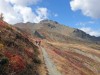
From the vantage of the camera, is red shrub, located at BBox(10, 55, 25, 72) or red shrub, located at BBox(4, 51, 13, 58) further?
red shrub, located at BBox(4, 51, 13, 58)

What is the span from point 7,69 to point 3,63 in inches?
46.9

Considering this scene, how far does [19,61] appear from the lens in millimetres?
36688

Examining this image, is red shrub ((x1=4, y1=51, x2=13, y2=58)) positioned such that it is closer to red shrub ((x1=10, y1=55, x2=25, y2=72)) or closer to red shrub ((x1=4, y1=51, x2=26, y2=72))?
red shrub ((x1=4, y1=51, x2=26, y2=72))

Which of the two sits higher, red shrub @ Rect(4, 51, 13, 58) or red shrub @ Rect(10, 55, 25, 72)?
red shrub @ Rect(4, 51, 13, 58)

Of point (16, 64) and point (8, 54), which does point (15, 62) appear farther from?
point (8, 54)

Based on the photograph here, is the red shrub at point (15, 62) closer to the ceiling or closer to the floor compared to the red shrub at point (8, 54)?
closer to the floor

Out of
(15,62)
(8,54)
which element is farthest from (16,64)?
(8,54)

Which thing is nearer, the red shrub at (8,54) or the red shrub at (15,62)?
the red shrub at (15,62)

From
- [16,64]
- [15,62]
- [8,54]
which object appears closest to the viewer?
[16,64]

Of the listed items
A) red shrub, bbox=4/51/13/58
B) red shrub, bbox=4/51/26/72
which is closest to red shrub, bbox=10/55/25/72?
red shrub, bbox=4/51/26/72

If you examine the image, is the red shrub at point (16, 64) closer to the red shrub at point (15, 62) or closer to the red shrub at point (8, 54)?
the red shrub at point (15, 62)

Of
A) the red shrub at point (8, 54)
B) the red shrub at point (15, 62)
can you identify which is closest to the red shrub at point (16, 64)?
the red shrub at point (15, 62)

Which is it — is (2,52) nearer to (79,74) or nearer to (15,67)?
(15,67)

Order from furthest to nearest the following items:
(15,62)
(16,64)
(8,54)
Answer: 1. (8,54)
2. (15,62)
3. (16,64)
